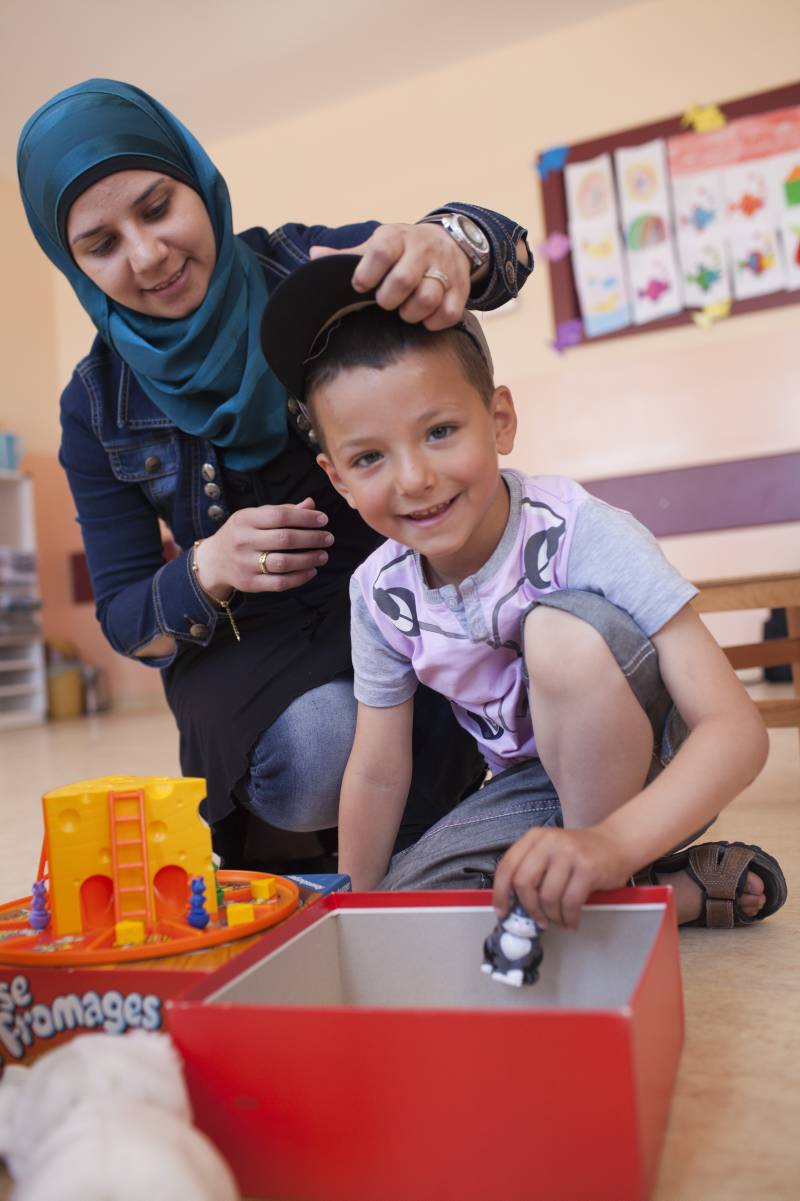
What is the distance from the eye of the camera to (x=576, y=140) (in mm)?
3949

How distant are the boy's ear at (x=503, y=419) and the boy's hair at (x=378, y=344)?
42 millimetres

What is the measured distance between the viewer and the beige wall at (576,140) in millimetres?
3656

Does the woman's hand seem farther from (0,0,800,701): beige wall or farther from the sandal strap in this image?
(0,0,800,701): beige wall

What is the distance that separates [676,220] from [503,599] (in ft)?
10.9

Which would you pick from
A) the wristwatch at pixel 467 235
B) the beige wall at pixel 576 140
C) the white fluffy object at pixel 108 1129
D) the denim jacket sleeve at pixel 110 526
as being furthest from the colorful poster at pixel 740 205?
the white fluffy object at pixel 108 1129

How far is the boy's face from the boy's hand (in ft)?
0.97

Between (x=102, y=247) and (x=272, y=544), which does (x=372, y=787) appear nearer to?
(x=272, y=544)

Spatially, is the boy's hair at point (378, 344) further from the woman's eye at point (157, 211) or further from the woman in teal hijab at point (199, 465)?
the woman's eye at point (157, 211)

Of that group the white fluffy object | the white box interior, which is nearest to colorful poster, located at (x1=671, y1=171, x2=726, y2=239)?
the white box interior

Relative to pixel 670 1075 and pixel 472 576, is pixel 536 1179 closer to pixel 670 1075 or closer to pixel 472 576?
pixel 670 1075

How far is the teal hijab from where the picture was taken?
3.71 ft

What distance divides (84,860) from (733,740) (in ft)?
1.51

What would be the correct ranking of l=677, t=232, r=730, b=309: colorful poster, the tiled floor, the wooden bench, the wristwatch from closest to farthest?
the tiled floor < the wristwatch < the wooden bench < l=677, t=232, r=730, b=309: colorful poster

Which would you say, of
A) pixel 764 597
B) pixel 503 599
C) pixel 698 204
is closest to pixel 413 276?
pixel 503 599
